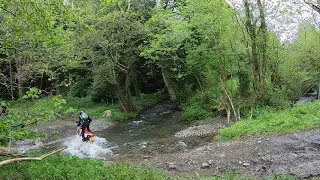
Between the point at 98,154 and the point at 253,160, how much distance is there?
Answer: 25.7ft

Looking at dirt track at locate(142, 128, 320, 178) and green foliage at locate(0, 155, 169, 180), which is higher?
green foliage at locate(0, 155, 169, 180)

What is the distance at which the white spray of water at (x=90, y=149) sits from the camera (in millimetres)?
15758

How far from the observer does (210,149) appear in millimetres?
13688

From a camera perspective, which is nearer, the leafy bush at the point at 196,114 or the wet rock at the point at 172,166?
the wet rock at the point at 172,166

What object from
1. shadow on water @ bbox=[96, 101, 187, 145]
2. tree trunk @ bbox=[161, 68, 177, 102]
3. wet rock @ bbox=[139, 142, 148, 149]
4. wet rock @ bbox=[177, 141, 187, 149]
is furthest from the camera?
tree trunk @ bbox=[161, 68, 177, 102]

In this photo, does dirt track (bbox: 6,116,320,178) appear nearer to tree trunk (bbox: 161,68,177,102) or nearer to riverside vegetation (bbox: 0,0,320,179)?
riverside vegetation (bbox: 0,0,320,179)

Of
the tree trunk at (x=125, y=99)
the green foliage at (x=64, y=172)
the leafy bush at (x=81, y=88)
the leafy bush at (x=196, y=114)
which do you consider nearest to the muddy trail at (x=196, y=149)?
the leafy bush at (x=196, y=114)

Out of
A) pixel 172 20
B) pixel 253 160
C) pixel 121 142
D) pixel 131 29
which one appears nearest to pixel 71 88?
pixel 131 29

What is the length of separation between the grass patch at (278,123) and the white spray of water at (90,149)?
616 cm

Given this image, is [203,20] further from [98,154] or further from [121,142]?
[98,154]

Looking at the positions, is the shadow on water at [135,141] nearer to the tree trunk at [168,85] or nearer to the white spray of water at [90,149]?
the white spray of water at [90,149]

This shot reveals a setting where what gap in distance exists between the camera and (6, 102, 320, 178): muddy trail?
10.8m

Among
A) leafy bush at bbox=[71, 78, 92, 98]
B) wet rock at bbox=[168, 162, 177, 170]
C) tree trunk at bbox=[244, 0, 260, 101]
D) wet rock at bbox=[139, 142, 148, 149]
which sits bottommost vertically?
wet rock at bbox=[139, 142, 148, 149]

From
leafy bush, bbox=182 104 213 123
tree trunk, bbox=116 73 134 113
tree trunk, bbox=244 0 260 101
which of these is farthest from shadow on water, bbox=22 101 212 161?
tree trunk, bbox=244 0 260 101
